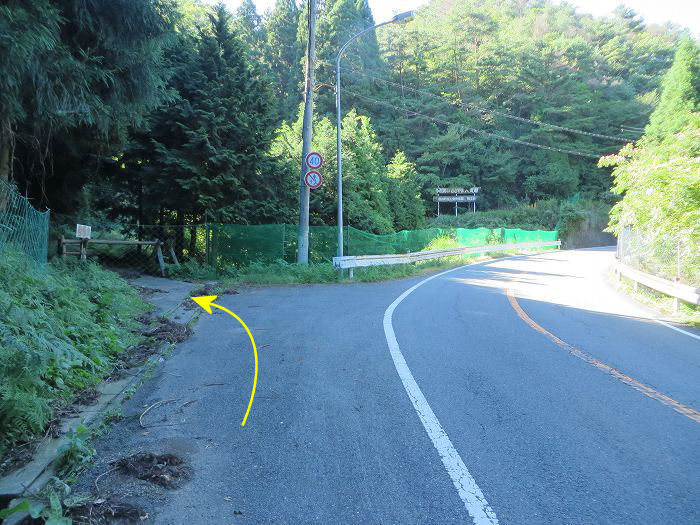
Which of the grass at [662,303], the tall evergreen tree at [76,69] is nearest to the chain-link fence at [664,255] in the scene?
the grass at [662,303]

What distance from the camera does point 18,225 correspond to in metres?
8.33

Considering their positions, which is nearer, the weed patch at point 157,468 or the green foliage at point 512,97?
the weed patch at point 157,468

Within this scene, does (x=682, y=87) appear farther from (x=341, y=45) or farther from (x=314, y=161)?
(x=314, y=161)

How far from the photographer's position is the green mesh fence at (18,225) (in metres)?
7.89

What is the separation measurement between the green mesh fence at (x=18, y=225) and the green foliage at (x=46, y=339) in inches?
18.3

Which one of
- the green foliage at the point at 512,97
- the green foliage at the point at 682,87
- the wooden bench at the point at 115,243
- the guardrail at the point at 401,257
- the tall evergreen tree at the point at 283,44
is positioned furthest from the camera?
the green foliage at the point at 512,97

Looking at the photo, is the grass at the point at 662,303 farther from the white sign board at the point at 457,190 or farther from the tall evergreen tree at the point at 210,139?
the white sign board at the point at 457,190

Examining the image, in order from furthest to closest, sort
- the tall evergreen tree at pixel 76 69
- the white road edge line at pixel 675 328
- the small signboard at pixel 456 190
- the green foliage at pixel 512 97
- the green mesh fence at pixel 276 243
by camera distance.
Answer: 1. the green foliage at pixel 512 97
2. the small signboard at pixel 456 190
3. the green mesh fence at pixel 276 243
4. the white road edge line at pixel 675 328
5. the tall evergreen tree at pixel 76 69

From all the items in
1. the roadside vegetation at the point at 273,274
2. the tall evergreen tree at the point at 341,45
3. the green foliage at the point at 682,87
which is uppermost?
the tall evergreen tree at the point at 341,45

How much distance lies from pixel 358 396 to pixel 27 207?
7014 mm

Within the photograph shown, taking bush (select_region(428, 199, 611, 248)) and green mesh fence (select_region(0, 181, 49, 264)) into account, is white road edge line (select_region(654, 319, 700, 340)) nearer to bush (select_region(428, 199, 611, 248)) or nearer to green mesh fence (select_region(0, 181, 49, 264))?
green mesh fence (select_region(0, 181, 49, 264))

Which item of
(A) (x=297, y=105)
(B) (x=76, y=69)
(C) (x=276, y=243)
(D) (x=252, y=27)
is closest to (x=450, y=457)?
(B) (x=76, y=69)

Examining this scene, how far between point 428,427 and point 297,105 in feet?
148

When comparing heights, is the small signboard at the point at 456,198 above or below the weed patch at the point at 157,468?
above
